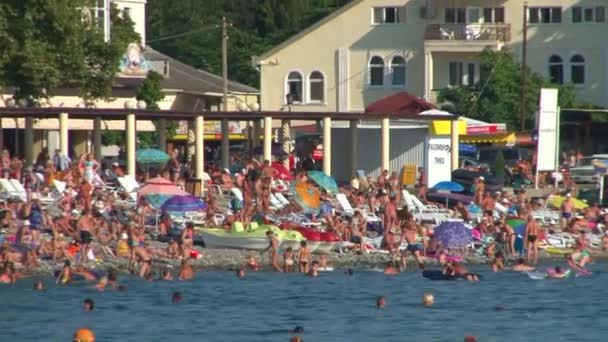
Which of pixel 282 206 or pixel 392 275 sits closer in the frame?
pixel 392 275

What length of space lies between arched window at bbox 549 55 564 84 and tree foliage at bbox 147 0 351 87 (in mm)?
22846

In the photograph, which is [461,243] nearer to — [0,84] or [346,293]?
[346,293]

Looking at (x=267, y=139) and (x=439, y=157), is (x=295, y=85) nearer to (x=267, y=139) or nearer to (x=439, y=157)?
(x=439, y=157)

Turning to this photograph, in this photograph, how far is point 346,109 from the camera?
7788 cm

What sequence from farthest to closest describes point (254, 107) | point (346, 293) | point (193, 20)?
point (193, 20)
point (254, 107)
point (346, 293)

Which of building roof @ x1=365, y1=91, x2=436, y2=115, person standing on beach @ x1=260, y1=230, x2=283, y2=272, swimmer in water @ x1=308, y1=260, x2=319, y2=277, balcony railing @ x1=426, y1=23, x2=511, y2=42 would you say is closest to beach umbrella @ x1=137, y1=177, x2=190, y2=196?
person standing on beach @ x1=260, y1=230, x2=283, y2=272

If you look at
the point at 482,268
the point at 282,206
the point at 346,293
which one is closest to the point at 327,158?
the point at 282,206

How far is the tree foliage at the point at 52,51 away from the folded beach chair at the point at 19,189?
18.3ft

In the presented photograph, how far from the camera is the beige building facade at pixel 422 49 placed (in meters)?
75.4

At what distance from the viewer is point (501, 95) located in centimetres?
7338

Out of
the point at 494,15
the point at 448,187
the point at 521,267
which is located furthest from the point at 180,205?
the point at 494,15

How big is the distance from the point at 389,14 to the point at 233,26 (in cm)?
2511

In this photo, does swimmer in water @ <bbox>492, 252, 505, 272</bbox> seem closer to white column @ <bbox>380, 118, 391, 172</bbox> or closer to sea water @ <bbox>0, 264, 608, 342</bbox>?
sea water @ <bbox>0, 264, 608, 342</bbox>

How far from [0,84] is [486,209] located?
14.4 m
